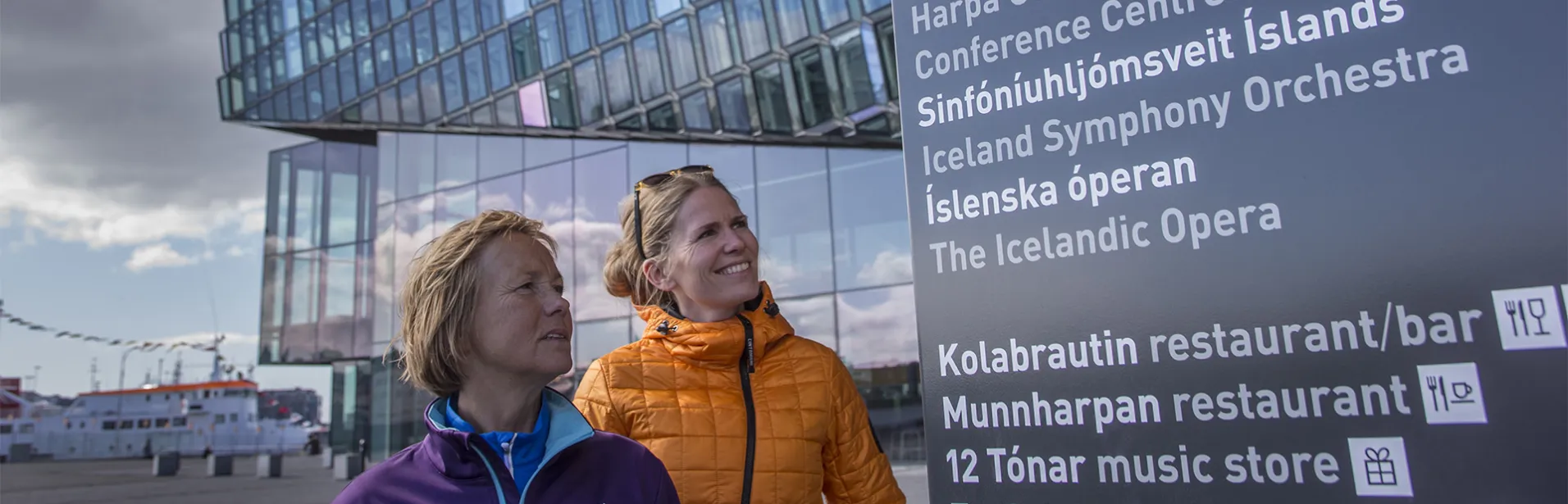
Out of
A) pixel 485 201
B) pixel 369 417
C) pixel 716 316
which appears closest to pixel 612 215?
pixel 485 201

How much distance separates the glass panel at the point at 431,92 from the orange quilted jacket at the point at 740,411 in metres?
24.1

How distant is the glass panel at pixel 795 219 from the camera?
1750cm

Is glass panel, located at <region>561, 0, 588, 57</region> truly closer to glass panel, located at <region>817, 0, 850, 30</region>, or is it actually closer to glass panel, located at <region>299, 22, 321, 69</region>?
glass panel, located at <region>817, 0, 850, 30</region>

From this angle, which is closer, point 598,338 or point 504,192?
point 598,338

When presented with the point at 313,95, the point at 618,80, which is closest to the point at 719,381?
the point at 618,80

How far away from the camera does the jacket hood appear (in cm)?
230

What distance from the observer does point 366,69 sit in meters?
27.2

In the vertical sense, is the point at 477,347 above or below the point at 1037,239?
below

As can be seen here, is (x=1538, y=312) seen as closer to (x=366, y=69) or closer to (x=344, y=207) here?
(x=366, y=69)

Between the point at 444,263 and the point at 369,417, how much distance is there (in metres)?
28.6

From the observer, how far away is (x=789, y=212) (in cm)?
1791

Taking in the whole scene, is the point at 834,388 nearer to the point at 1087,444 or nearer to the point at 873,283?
the point at 1087,444

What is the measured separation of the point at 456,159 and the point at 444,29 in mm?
3239

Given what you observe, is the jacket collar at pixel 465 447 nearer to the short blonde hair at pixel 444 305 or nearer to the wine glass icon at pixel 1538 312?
the short blonde hair at pixel 444 305
